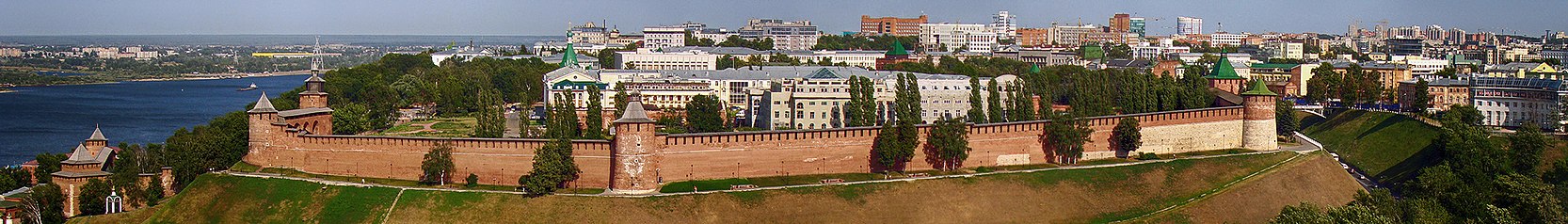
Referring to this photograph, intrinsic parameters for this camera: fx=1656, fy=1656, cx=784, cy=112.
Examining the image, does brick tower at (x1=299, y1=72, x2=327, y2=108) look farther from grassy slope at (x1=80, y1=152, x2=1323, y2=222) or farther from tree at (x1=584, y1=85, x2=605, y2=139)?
grassy slope at (x1=80, y1=152, x2=1323, y2=222)

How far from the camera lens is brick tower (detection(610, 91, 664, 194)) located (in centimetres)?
4262

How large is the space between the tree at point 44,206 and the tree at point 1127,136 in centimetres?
3057

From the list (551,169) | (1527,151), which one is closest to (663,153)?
(551,169)

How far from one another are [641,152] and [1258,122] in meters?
21.4

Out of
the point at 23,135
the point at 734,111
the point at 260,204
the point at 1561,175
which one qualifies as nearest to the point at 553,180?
the point at 260,204

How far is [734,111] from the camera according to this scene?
2515 inches

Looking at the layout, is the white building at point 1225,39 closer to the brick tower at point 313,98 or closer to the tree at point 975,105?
the tree at point 975,105

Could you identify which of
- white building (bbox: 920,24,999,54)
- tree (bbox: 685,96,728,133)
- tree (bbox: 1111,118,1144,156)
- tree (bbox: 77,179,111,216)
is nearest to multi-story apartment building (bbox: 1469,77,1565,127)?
tree (bbox: 1111,118,1144,156)

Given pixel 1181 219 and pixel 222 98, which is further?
pixel 222 98

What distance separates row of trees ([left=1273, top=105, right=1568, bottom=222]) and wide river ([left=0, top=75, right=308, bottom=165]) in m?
51.7

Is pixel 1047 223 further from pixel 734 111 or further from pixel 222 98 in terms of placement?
pixel 222 98

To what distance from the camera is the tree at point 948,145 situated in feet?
153

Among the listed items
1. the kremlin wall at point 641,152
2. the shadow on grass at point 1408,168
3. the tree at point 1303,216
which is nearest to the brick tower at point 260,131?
the kremlin wall at point 641,152

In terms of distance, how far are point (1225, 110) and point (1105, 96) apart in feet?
21.9
